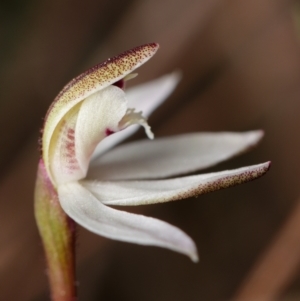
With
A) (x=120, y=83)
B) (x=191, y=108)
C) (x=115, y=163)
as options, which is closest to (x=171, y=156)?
(x=115, y=163)

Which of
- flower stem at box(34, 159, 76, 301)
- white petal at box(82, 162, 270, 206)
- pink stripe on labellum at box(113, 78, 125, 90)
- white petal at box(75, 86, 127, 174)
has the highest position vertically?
pink stripe on labellum at box(113, 78, 125, 90)

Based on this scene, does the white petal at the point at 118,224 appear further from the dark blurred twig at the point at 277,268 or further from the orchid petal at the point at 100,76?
the dark blurred twig at the point at 277,268

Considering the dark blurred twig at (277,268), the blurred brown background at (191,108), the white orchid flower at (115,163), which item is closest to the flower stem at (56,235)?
the white orchid flower at (115,163)

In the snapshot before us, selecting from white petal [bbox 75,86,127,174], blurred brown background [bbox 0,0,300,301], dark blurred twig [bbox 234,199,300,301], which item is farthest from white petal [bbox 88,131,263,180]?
blurred brown background [bbox 0,0,300,301]

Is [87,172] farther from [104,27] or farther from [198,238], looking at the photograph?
[104,27]

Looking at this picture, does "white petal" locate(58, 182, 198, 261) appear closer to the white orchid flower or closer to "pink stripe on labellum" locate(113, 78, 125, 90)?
the white orchid flower

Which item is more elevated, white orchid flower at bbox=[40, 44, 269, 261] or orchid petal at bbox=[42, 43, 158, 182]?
orchid petal at bbox=[42, 43, 158, 182]

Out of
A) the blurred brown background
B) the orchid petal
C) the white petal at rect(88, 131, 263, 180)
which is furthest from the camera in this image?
the blurred brown background
